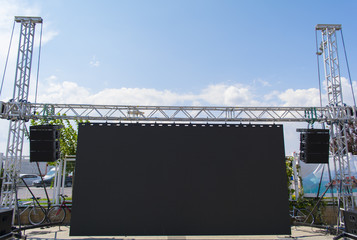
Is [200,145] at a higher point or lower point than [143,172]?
higher

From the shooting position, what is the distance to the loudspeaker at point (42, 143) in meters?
6.11

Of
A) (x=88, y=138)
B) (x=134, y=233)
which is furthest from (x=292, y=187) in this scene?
(x=88, y=138)

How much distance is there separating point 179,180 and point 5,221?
12.2 ft

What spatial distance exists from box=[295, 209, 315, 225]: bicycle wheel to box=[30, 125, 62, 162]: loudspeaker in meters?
6.98

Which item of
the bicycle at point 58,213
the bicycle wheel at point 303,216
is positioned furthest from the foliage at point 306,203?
the bicycle at point 58,213

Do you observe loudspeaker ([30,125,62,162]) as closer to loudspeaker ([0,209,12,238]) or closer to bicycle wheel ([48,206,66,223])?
loudspeaker ([0,209,12,238])

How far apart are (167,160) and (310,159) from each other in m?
3.80

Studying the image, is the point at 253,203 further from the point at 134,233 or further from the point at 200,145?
the point at 134,233

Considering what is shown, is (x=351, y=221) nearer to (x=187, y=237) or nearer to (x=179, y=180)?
(x=187, y=237)

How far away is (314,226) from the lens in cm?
636

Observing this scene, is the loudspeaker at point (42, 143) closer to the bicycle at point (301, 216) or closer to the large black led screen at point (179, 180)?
the large black led screen at point (179, 180)

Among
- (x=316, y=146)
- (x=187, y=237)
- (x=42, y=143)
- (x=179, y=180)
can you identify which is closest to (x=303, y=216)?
(x=316, y=146)

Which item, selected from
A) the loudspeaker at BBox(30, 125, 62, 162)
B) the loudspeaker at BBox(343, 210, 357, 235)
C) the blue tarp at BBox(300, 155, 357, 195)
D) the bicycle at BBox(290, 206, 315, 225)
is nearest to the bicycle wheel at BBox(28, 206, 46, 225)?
the loudspeaker at BBox(30, 125, 62, 162)

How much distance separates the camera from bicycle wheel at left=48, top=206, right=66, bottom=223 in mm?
7105
